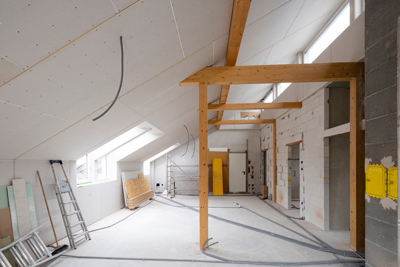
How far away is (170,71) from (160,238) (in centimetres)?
297

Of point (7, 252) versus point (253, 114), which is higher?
point (253, 114)

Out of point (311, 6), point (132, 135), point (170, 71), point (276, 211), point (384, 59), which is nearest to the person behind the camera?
point (384, 59)

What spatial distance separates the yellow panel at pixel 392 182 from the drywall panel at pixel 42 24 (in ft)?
10.6

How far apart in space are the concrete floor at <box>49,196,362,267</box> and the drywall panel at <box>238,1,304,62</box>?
3.42 metres

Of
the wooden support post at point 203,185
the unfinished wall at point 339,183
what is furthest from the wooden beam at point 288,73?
the unfinished wall at point 339,183

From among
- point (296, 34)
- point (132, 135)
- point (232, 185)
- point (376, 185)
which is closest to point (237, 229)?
point (376, 185)

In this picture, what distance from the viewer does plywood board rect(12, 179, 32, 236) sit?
3.14 meters

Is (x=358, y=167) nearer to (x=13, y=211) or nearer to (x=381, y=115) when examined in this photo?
(x=381, y=115)

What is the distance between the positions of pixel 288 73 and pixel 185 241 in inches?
131

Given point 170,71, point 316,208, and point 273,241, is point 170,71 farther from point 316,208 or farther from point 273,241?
point 316,208

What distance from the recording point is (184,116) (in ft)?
19.4

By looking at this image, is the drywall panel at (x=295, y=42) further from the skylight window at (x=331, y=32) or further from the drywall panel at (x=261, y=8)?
the drywall panel at (x=261, y=8)

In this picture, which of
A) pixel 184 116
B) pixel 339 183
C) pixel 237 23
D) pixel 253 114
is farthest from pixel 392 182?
pixel 253 114

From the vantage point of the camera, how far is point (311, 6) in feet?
→ 13.2
